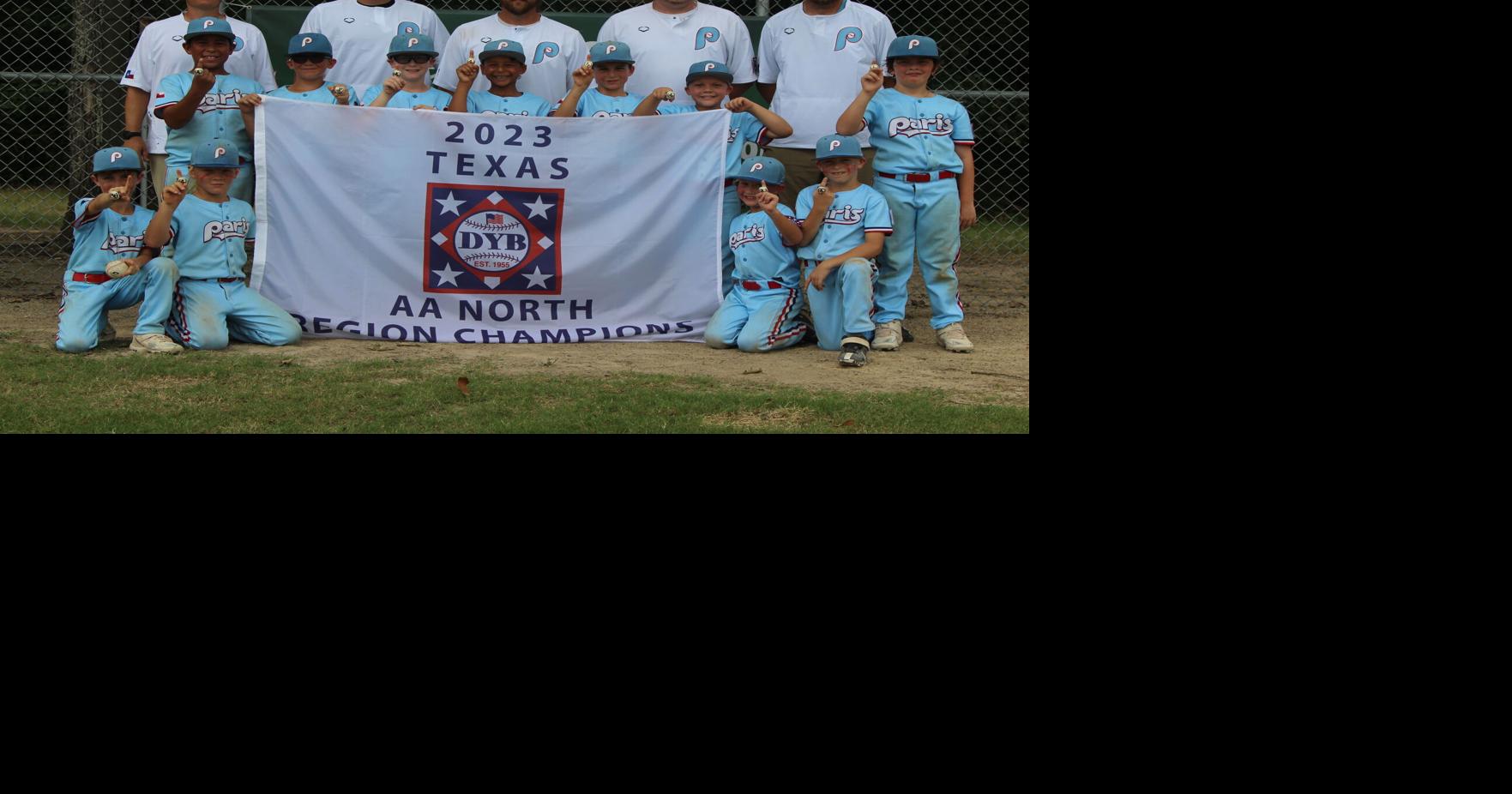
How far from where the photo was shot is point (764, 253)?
7723 mm

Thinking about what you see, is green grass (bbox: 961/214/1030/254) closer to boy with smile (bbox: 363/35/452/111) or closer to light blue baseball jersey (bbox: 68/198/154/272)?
boy with smile (bbox: 363/35/452/111)

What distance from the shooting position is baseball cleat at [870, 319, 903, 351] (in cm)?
776

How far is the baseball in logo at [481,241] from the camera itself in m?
7.67

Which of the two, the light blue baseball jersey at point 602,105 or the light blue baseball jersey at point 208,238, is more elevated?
the light blue baseball jersey at point 602,105

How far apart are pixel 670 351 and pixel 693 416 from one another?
1690 mm

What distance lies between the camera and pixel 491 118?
7691 millimetres

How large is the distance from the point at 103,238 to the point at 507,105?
217cm

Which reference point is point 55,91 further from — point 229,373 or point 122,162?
point 229,373

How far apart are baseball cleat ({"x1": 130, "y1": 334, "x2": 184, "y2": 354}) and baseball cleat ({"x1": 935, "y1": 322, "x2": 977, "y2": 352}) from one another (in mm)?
3932

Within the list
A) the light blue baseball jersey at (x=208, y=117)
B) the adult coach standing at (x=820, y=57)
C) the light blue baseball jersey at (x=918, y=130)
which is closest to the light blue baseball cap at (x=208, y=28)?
the light blue baseball jersey at (x=208, y=117)

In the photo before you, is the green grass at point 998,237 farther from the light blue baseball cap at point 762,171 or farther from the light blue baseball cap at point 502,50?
the light blue baseball cap at point 502,50

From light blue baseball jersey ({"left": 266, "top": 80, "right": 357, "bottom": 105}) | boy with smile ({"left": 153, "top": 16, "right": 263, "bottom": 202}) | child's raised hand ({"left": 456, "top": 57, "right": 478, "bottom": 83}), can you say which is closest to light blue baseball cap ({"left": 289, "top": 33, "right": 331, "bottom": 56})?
light blue baseball jersey ({"left": 266, "top": 80, "right": 357, "bottom": 105})

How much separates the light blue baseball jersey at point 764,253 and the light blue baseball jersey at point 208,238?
8.56 ft

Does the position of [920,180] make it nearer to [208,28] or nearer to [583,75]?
[583,75]
